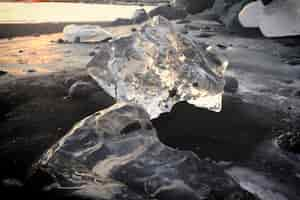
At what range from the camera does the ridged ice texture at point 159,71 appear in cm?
278

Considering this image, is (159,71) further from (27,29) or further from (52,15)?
(52,15)

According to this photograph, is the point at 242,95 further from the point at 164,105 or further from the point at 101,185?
the point at 101,185

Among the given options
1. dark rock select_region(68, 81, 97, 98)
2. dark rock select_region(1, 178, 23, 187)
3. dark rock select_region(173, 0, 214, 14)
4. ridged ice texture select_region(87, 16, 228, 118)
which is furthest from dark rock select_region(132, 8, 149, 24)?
dark rock select_region(1, 178, 23, 187)

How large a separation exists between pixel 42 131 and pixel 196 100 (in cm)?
132

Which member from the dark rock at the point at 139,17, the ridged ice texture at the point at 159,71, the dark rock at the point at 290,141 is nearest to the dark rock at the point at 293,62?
the ridged ice texture at the point at 159,71

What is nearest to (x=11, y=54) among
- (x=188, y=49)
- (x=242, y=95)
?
(x=188, y=49)

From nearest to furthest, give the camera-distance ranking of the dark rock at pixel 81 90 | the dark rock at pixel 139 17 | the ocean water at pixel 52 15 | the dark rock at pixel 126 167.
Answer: the dark rock at pixel 126 167 < the dark rock at pixel 81 90 < the ocean water at pixel 52 15 < the dark rock at pixel 139 17

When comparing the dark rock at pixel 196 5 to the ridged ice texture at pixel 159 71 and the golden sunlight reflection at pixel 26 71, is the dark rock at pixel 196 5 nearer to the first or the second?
the golden sunlight reflection at pixel 26 71

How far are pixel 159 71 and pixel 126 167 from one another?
1376 mm

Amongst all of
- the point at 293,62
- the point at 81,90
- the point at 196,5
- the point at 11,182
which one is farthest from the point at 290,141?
the point at 196,5

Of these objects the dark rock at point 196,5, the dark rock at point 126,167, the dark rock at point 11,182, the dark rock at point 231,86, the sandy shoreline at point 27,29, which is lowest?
the dark rock at point 11,182

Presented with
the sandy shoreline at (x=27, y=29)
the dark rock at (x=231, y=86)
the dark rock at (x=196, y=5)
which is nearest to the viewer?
the dark rock at (x=231, y=86)

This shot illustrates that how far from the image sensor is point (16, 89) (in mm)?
3223

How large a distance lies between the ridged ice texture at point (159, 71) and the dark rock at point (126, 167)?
0.64m
